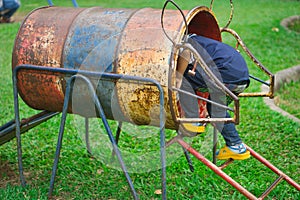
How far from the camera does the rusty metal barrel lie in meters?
2.91

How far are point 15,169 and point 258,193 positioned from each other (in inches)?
78.4

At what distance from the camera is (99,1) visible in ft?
48.8

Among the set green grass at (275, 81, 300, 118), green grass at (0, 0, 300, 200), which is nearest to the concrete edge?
green grass at (275, 81, 300, 118)

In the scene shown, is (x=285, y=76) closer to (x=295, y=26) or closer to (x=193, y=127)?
(x=193, y=127)

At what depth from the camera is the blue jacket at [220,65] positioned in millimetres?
3096

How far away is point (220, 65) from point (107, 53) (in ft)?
2.36

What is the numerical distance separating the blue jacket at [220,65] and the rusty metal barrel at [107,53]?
0.23 meters

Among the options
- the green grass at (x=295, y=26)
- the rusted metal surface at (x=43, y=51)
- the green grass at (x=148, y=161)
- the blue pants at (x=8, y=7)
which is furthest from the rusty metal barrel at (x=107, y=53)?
the blue pants at (x=8, y=7)

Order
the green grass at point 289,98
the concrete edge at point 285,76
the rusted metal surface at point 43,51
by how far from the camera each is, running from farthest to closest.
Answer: the concrete edge at point 285,76 → the green grass at point 289,98 → the rusted metal surface at point 43,51

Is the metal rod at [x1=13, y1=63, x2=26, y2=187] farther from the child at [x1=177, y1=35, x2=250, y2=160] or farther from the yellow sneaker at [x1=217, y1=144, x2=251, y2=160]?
the yellow sneaker at [x1=217, y1=144, x2=251, y2=160]

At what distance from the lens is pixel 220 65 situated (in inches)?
122

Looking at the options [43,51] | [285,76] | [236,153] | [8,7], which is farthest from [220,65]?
[8,7]

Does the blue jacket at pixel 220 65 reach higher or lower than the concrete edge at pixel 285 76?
higher

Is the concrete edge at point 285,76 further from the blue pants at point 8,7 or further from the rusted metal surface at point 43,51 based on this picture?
the blue pants at point 8,7
